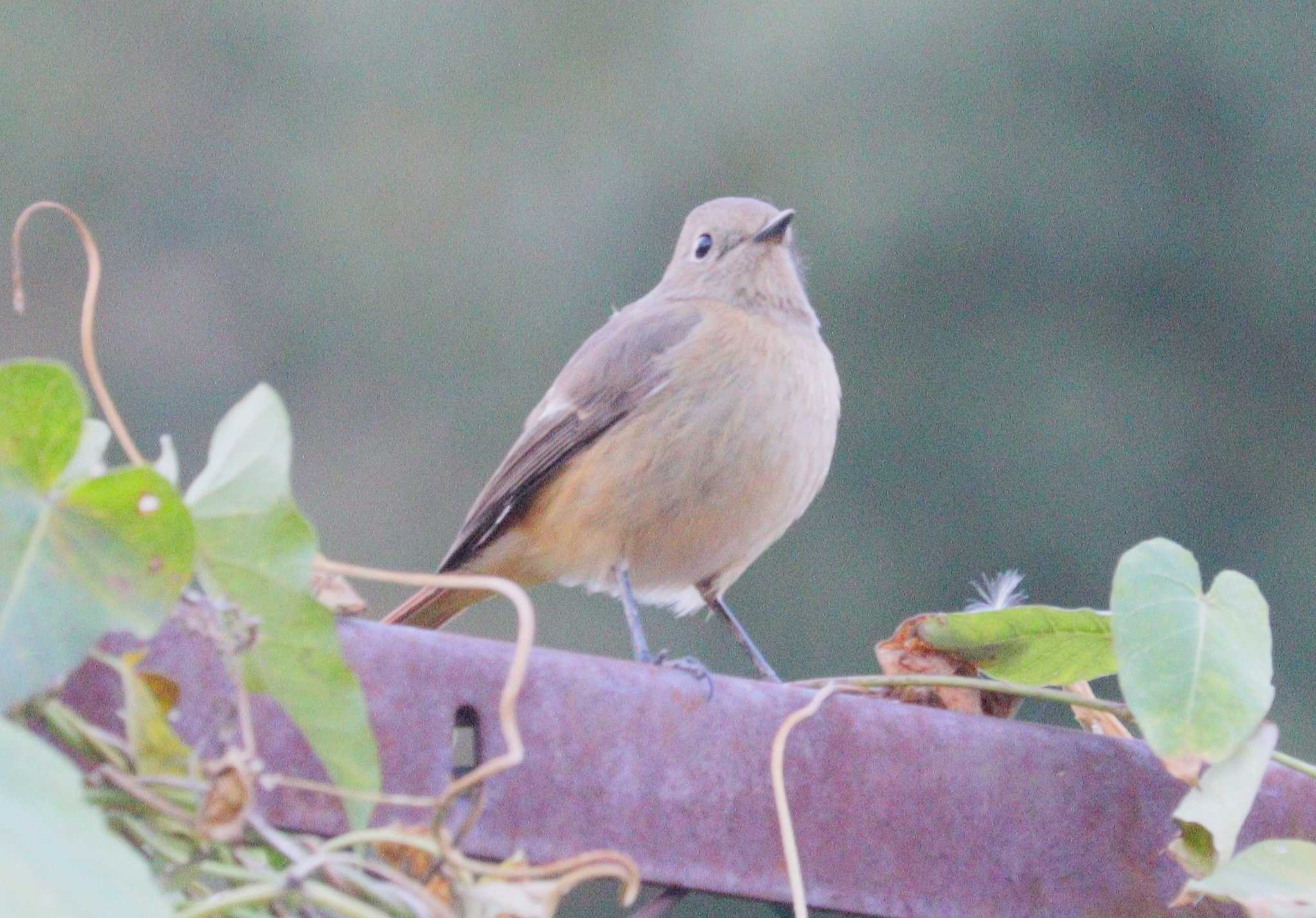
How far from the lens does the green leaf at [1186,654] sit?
1.62m

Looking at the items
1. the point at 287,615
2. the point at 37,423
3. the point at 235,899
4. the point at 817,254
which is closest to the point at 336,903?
the point at 235,899

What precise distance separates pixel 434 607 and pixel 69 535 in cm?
267

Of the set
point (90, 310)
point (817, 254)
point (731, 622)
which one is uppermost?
point (90, 310)

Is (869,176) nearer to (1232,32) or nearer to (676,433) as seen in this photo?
(1232,32)

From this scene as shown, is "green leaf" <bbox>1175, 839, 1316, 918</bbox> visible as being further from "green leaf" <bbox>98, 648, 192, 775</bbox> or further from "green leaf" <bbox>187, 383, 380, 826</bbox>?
"green leaf" <bbox>98, 648, 192, 775</bbox>

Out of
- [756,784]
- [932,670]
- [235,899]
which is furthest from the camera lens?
[932,670]

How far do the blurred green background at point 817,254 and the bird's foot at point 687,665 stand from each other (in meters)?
7.71

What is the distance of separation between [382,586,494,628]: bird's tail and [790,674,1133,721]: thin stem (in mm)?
1853

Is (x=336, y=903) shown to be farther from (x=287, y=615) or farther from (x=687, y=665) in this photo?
(x=687, y=665)

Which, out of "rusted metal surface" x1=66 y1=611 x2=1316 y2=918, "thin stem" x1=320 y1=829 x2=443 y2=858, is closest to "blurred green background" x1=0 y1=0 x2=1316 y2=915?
"rusted metal surface" x1=66 y1=611 x2=1316 y2=918

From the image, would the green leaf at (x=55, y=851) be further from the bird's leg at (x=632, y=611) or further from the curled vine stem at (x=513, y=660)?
the bird's leg at (x=632, y=611)

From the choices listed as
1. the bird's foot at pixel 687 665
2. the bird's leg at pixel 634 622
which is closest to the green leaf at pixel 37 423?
the bird's foot at pixel 687 665

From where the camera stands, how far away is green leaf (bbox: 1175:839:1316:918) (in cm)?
146

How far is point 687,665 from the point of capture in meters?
2.29
